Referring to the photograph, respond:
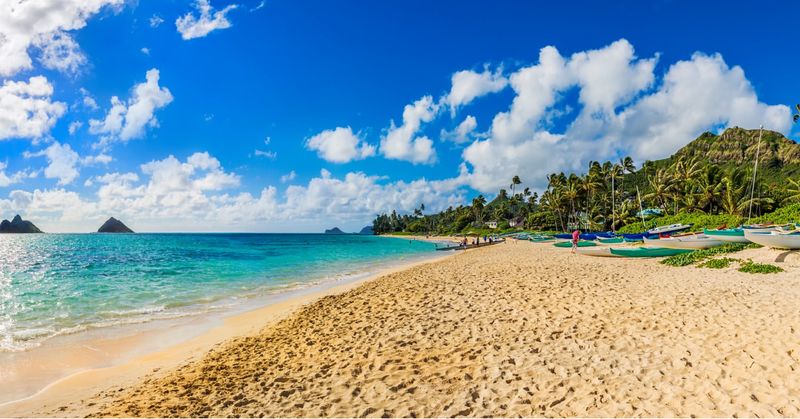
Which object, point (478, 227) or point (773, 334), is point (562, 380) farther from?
point (478, 227)

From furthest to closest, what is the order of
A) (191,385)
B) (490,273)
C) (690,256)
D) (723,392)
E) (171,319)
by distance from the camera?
(690,256) < (490,273) < (171,319) < (191,385) < (723,392)

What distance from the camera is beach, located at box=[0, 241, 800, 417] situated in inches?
211

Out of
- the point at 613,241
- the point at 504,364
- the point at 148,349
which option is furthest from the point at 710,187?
the point at 148,349

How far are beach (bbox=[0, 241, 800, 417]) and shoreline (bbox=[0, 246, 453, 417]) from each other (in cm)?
12

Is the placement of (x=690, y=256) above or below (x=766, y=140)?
below

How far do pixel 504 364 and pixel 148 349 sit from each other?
9.61 metres

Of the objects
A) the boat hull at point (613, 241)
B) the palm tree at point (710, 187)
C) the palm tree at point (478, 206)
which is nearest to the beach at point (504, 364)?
the boat hull at point (613, 241)

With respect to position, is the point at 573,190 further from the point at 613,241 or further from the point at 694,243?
the point at 694,243

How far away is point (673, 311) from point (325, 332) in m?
8.93

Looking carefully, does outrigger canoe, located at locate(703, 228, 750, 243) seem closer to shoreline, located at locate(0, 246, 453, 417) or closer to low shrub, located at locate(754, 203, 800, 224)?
low shrub, located at locate(754, 203, 800, 224)

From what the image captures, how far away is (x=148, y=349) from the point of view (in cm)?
1029

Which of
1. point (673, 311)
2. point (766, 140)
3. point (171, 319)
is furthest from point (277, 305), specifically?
point (766, 140)

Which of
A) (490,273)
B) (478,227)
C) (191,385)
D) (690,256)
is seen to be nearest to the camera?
(191,385)

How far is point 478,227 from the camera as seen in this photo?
129500 mm
